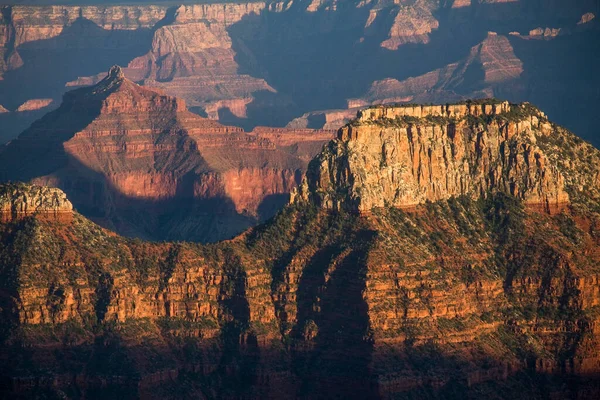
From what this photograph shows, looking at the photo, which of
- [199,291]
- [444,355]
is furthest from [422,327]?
[199,291]

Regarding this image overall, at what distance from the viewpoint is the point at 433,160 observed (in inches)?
5472

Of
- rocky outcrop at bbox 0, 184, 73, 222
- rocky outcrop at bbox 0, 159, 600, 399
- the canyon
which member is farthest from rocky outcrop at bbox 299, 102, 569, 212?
rocky outcrop at bbox 0, 184, 73, 222

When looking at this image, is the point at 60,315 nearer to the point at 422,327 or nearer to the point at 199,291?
the point at 199,291

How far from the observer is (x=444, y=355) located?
127250 mm

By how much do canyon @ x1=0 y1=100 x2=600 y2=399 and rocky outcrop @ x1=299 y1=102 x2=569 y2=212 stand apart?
0.12 meters

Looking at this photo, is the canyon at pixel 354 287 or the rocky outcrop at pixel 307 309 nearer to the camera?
the rocky outcrop at pixel 307 309

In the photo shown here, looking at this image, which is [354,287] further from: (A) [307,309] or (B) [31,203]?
(B) [31,203]

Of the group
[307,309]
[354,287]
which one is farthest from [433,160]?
→ [307,309]

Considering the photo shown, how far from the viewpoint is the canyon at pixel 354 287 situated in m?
126

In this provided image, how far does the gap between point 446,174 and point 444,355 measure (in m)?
15.7

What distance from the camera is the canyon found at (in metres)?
126

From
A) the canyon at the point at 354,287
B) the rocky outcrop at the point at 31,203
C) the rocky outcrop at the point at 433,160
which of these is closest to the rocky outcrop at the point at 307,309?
the canyon at the point at 354,287

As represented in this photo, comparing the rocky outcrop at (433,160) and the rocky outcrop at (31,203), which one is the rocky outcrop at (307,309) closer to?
the rocky outcrop at (31,203)

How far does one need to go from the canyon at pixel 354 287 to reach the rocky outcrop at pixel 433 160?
0.12 m
